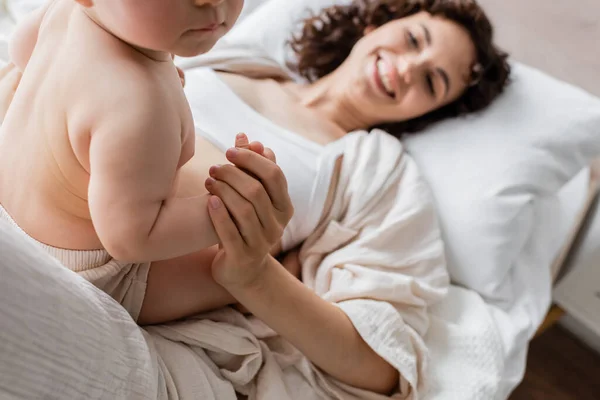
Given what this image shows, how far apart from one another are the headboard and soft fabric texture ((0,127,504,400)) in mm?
583

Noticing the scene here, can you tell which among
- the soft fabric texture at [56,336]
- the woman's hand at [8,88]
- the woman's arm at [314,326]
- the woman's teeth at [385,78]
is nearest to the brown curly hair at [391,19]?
the woman's teeth at [385,78]

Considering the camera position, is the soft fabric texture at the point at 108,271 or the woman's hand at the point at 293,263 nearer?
the soft fabric texture at the point at 108,271

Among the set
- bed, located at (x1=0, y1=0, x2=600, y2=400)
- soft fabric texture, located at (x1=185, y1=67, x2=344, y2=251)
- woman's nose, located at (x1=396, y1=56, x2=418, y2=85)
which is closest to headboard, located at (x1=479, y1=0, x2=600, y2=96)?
bed, located at (x1=0, y1=0, x2=600, y2=400)

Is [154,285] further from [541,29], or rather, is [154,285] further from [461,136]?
[541,29]

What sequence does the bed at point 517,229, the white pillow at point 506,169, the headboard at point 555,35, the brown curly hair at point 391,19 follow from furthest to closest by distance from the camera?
the headboard at point 555,35 < the brown curly hair at point 391,19 < the white pillow at point 506,169 < the bed at point 517,229

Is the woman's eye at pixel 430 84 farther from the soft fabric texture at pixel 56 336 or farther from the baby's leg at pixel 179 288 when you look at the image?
the soft fabric texture at pixel 56 336

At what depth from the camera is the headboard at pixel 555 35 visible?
1.29m

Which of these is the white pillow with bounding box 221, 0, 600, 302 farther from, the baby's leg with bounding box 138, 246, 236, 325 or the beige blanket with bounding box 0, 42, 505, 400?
the baby's leg with bounding box 138, 246, 236, 325

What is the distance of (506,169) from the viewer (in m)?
1.05

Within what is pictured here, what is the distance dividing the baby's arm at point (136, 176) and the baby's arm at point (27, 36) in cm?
22

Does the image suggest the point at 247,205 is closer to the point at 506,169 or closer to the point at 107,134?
the point at 107,134

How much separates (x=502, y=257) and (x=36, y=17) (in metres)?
0.85

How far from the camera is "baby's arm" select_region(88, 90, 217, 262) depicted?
454mm

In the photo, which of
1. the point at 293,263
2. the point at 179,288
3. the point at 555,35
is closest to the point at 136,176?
the point at 179,288
